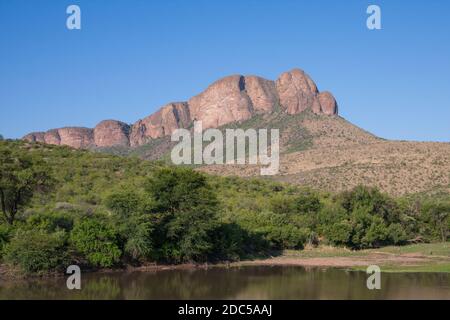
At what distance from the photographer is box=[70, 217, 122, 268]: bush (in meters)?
36.0

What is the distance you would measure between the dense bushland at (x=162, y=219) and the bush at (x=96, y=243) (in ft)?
0.22

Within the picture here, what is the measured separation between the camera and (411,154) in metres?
91.6

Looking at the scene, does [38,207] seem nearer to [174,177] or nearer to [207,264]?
[174,177]

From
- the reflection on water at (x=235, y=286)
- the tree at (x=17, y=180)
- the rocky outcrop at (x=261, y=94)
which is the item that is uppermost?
the rocky outcrop at (x=261, y=94)

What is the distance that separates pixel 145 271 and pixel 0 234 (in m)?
9.68

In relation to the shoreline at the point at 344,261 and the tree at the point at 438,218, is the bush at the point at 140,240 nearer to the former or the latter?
the shoreline at the point at 344,261

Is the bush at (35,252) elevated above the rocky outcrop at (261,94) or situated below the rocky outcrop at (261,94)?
below

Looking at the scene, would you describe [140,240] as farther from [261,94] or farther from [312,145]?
[261,94]

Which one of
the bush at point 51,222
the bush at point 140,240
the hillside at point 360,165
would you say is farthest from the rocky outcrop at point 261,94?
the bush at point 140,240

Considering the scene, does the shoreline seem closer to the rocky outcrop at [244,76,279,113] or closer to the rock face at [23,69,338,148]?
the rock face at [23,69,338,148]

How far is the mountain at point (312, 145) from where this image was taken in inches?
3317

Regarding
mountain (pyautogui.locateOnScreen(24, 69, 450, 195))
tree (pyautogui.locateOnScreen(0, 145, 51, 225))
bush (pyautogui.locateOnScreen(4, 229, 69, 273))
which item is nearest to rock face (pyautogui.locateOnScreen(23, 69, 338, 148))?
mountain (pyautogui.locateOnScreen(24, 69, 450, 195))
